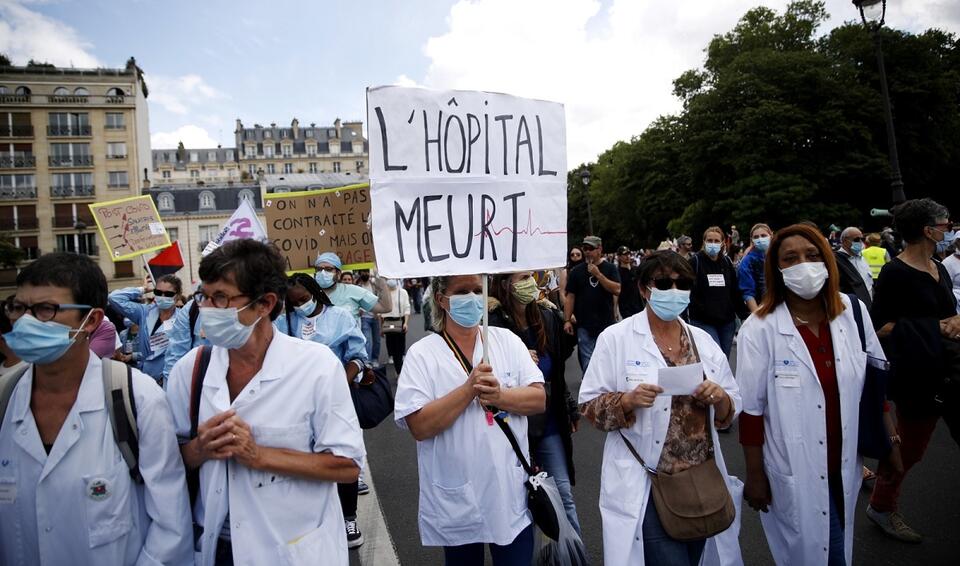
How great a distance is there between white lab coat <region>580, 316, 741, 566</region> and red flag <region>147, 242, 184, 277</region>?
→ 6762mm

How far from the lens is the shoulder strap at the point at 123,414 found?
1925 mm

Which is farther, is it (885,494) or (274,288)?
(885,494)

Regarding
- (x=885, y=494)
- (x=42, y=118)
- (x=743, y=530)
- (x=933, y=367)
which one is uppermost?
(x=42, y=118)

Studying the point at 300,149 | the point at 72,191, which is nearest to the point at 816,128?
the point at 72,191

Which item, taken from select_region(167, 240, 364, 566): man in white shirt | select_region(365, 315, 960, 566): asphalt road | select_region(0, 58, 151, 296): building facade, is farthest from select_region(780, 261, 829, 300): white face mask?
select_region(0, 58, 151, 296): building facade

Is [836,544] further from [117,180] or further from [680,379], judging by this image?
[117,180]

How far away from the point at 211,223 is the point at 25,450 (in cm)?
5816

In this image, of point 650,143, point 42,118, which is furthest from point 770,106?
point 42,118

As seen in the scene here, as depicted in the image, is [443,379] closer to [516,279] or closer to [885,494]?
[516,279]

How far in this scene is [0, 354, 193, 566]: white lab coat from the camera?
1884mm

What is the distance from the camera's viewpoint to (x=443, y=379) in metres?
2.63

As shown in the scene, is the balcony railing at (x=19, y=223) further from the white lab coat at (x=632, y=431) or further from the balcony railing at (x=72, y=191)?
the white lab coat at (x=632, y=431)

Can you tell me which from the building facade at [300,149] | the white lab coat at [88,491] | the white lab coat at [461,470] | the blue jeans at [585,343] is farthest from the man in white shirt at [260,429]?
the building facade at [300,149]

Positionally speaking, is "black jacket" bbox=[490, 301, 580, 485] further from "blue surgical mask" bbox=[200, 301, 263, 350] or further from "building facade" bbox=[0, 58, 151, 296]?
"building facade" bbox=[0, 58, 151, 296]
